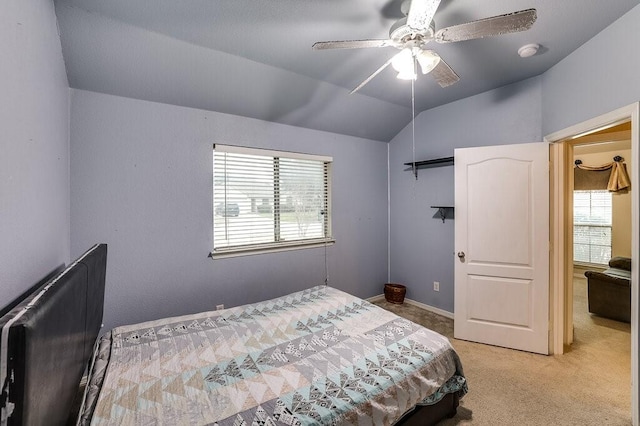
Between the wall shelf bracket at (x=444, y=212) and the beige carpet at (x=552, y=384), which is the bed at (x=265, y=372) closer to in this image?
the beige carpet at (x=552, y=384)

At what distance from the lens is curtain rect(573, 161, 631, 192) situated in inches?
187

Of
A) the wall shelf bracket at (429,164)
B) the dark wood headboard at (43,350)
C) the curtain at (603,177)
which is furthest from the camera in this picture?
the curtain at (603,177)

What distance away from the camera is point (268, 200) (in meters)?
3.11

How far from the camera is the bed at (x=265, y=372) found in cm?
119

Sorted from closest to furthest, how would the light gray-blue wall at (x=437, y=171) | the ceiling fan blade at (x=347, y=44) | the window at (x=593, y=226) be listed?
the ceiling fan blade at (x=347, y=44)
the light gray-blue wall at (x=437, y=171)
the window at (x=593, y=226)

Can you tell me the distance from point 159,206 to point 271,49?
1661 mm

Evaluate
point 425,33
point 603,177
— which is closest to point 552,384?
point 425,33

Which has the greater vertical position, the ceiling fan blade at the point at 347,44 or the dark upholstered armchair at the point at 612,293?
the ceiling fan blade at the point at 347,44

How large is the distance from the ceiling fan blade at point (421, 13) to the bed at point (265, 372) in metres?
1.81

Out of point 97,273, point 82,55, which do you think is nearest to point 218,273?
point 97,273

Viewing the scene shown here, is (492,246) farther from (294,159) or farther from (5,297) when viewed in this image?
(5,297)

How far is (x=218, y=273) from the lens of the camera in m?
2.72

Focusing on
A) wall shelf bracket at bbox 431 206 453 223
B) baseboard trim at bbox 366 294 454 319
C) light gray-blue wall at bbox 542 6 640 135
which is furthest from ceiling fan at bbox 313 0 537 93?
baseboard trim at bbox 366 294 454 319

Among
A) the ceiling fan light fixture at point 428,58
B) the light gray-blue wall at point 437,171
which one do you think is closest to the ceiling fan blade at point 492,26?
the ceiling fan light fixture at point 428,58
